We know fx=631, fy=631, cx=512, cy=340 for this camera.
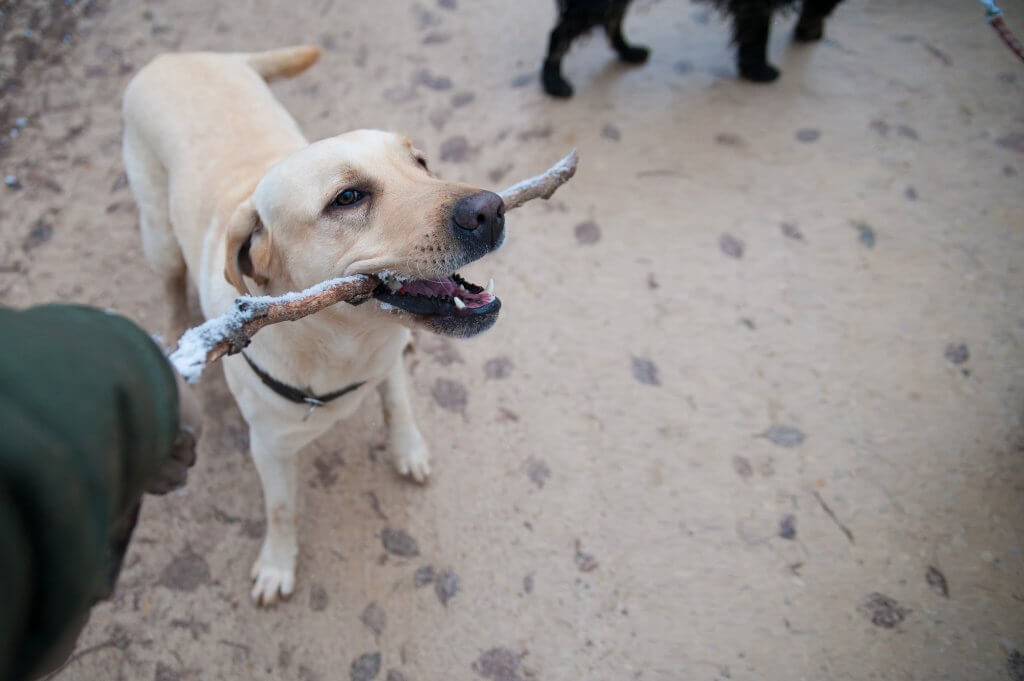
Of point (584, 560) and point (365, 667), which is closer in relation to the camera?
point (365, 667)

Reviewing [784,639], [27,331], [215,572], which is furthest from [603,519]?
[27,331]

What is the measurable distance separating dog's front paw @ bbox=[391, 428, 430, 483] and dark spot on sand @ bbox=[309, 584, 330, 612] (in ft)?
1.73

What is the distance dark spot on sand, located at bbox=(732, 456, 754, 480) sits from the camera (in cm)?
259

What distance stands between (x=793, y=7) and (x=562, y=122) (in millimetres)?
1535

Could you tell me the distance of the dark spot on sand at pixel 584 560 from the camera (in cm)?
240

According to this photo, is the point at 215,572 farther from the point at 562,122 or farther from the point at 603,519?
the point at 562,122

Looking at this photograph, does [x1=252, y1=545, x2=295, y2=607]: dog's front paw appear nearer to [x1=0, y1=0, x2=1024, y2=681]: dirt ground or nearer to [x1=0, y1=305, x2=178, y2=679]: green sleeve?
[x1=0, y1=0, x2=1024, y2=681]: dirt ground

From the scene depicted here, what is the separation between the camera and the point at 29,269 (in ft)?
10.8

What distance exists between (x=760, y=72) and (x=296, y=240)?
340 centimetres

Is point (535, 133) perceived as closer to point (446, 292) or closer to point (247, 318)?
point (446, 292)

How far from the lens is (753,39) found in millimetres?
3852

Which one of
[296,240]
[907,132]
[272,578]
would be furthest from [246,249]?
[907,132]

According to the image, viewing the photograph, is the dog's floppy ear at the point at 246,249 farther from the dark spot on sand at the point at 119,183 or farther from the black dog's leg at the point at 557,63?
the black dog's leg at the point at 557,63

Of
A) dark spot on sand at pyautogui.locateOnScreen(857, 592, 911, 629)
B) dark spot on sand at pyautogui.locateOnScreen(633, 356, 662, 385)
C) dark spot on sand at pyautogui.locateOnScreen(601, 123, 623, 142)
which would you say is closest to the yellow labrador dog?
dark spot on sand at pyautogui.locateOnScreen(633, 356, 662, 385)
